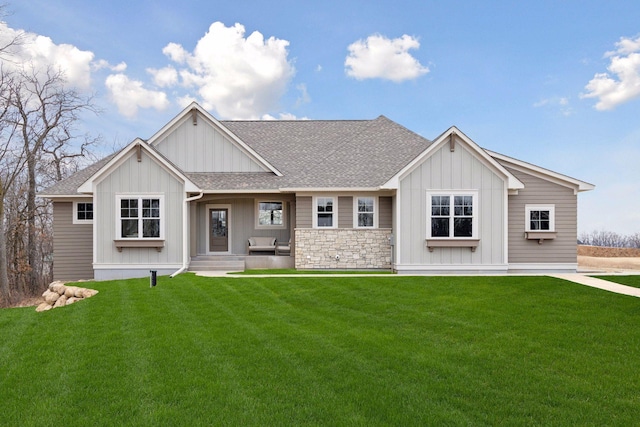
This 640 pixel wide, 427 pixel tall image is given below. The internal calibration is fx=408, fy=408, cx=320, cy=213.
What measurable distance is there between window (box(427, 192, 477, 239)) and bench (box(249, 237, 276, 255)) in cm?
660

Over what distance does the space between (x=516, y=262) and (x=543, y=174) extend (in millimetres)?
3508

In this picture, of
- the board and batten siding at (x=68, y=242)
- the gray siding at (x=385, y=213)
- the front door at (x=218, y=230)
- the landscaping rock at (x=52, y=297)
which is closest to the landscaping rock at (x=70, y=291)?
the landscaping rock at (x=52, y=297)

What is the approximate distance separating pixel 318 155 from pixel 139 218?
8119 mm

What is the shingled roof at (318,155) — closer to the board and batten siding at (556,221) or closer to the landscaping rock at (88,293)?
the board and batten siding at (556,221)

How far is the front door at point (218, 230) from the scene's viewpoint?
1809 cm

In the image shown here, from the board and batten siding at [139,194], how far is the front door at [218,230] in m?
2.69

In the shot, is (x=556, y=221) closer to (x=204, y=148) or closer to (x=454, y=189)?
(x=454, y=189)

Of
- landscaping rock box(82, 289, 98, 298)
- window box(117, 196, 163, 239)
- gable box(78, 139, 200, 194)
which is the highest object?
gable box(78, 139, 200, 194)

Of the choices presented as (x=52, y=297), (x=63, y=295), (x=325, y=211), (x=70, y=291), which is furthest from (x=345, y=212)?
(x=52, y=297)

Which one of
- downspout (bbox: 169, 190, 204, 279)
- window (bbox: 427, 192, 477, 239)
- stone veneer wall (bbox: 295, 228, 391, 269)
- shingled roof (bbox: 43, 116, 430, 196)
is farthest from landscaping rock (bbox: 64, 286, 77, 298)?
window (bbox: 427, 192, 477, 239)

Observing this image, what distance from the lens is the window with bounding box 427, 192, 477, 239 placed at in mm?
14656

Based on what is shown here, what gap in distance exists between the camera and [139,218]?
50.3 feet

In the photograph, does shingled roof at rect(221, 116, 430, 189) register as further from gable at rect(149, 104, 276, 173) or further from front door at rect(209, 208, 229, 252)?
front door at rect(209, 208, 229, 252)

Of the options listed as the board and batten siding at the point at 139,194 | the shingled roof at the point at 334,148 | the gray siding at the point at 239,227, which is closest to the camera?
the board and batten siding at the point at 139,194
